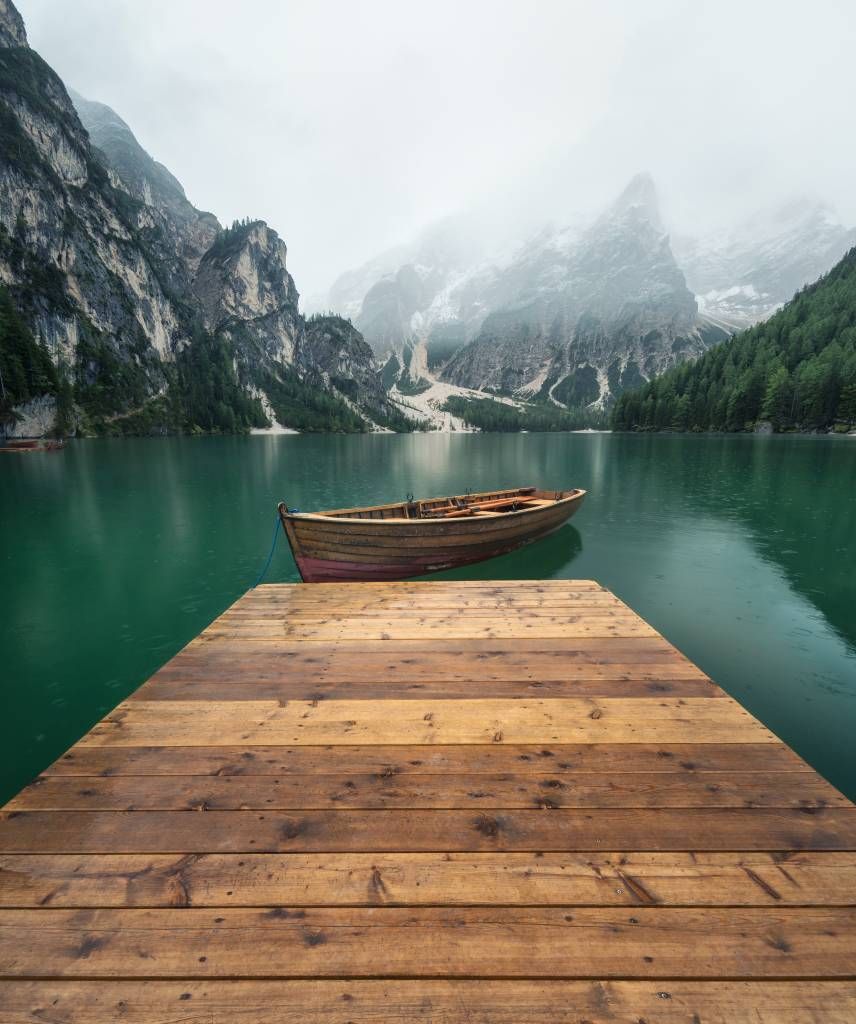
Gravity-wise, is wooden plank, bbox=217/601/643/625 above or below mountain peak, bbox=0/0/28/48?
below

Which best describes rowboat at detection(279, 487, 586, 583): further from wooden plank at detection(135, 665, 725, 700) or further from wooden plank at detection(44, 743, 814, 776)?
wooden plank at detection(44, 743, 814, 776)

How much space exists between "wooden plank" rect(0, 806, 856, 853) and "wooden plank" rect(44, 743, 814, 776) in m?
0.45

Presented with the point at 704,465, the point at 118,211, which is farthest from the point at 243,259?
the point at 704,465

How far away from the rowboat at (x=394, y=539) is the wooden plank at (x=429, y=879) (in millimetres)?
8422

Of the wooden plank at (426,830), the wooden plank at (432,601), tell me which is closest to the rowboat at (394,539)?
the wooden plank at (432,601)

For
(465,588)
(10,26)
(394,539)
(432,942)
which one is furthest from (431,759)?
(10,26)

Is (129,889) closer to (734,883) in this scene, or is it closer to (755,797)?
(734,883)

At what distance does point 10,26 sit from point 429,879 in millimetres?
226855

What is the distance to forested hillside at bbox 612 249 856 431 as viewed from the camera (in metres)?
90.9

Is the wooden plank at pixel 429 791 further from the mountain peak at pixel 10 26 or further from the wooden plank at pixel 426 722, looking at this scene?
the mountain peak at pixel 10 26

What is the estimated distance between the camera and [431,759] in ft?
12.4

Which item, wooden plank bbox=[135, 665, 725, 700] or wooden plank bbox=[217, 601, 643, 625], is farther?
wooden plank bbox=[217, 601, 643, 625]

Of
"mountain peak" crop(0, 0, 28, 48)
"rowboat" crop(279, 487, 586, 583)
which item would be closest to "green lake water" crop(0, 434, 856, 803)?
"rowboat" crop(279, 487, 586, 583)

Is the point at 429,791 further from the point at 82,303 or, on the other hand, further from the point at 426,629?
the point at 82,303
